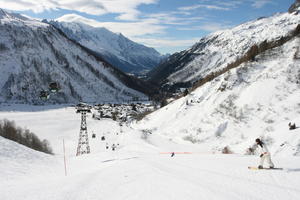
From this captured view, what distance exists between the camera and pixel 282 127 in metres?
30.5

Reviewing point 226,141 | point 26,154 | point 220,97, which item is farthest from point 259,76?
A: point 26,154

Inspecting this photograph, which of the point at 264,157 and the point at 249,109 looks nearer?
the point at 264,157

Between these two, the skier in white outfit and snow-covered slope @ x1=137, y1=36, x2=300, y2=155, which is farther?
snow-covered slope @ x1=137, y1=36, x2=300, y2=155

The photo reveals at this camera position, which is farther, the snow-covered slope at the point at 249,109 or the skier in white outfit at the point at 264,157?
the snow-covered slope at the point at 249,109

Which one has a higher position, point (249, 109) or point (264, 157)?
point (249, 109)

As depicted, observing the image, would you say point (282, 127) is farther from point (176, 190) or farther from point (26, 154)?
point (26, 154)

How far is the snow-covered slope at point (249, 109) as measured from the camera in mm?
32344

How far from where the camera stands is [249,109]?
1499 inches

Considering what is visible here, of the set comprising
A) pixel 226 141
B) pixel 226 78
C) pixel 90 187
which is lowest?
pixel 226 141

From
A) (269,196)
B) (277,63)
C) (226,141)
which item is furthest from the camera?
(277,63)

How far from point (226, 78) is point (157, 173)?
35590 mm

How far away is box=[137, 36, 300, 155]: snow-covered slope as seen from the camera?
106 ft

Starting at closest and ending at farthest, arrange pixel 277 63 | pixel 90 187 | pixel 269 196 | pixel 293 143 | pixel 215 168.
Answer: pixel 269 196
pixel 90 187
pixel 215 168
pixel 293 143
pixel 277 63

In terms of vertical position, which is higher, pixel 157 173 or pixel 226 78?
pixel 226 78
